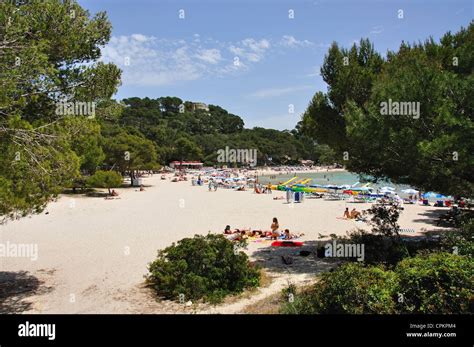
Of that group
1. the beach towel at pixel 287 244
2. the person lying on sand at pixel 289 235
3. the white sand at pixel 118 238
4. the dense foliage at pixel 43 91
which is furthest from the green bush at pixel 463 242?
the dense foliage at pixel 43 91

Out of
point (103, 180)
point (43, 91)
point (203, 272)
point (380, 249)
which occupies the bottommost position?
point (203, 272)

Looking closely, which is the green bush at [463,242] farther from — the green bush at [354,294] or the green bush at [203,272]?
the green bush at [203,272]

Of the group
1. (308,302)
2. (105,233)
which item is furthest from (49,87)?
(105,233)

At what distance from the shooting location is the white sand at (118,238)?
895 cm

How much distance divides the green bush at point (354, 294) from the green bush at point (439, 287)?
0.21 m

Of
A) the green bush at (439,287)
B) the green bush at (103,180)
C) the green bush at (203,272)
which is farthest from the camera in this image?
the green bush at (103,180)

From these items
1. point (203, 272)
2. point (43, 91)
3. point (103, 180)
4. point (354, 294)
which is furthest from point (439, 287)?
point (103, 180)

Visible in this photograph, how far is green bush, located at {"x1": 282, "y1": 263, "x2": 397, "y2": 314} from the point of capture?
5.21 meters

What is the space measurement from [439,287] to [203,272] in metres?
5.85

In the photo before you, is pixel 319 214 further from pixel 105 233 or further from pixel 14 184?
pixel 14 184

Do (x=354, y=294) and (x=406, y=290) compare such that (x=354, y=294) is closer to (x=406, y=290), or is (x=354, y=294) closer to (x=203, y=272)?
(x=406, y=290)

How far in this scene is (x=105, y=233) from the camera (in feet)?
57.3

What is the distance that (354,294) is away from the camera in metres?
5.45
